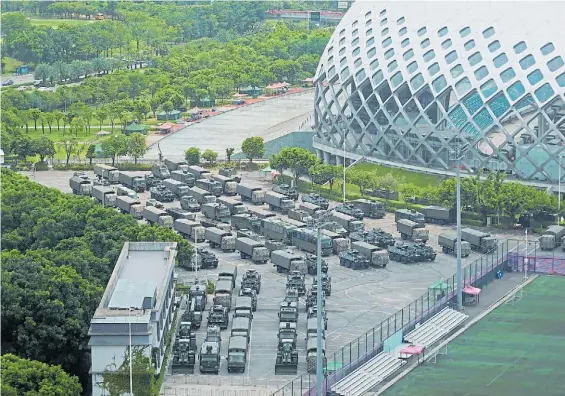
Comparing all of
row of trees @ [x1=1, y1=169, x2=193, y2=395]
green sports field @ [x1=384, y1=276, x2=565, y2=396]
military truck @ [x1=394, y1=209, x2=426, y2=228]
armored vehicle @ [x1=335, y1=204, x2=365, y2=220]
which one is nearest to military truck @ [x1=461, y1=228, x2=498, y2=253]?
military truck @ [x1=394, y1=209, x2=426, y2=228]

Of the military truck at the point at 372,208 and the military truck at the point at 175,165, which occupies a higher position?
the military truck at the point at 175,165

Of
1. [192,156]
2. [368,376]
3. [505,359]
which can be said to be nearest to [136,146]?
[192,156]

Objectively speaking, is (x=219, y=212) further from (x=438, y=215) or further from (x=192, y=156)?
(x=192, y=156)

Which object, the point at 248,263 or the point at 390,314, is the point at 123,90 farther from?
the point at 390,314

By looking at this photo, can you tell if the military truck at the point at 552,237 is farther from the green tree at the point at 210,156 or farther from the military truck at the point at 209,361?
the green tree at the point at 210,156

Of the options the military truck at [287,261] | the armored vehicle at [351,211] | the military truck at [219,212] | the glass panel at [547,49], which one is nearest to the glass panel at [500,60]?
the glass panel at [547,49]

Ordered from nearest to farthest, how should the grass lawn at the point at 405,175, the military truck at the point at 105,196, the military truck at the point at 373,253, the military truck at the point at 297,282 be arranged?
the military truck at the point at 297,282, the military truck at the point at 373,253, the military truck at the point at 105,196, the grass lawn at the point at 405,175
